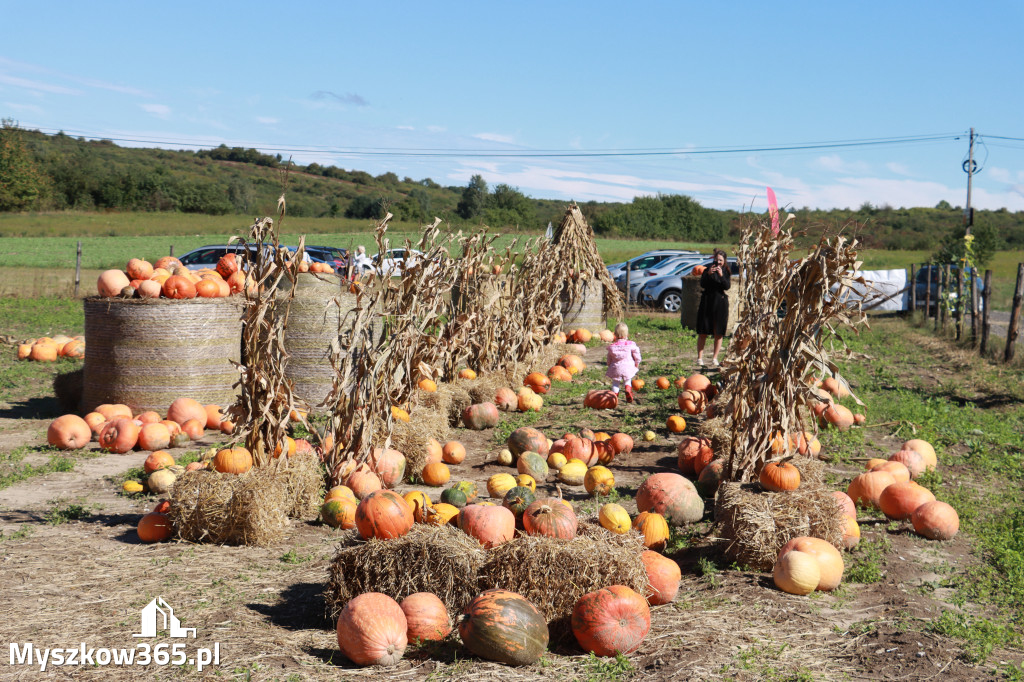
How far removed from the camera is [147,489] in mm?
6719

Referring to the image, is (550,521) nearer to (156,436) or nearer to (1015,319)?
(156,436)

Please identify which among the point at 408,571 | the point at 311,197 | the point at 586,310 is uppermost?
the point at 311,197

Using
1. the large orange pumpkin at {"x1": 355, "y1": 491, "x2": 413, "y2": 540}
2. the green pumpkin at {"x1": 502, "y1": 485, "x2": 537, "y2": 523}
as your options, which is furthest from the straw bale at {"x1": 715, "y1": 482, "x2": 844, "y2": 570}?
the large orange pumpkin at {"x1": 355, "y1": 491, "x2": 413, "y2": 540}

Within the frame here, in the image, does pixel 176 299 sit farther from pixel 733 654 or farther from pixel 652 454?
pixel 733 654

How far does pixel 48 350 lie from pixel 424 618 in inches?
459

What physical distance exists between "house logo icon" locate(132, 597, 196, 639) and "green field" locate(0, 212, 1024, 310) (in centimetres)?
2625

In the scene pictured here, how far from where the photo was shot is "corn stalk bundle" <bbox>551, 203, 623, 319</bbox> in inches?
612

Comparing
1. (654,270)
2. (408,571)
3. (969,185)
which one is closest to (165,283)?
(408,571)

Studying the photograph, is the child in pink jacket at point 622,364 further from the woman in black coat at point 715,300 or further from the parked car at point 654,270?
the parked car at point 654,270

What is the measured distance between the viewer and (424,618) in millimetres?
4004

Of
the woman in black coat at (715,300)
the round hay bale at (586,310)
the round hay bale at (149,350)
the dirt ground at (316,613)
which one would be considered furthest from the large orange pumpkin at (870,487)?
the round hay bale at (586,310)

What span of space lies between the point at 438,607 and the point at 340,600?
1.95ft

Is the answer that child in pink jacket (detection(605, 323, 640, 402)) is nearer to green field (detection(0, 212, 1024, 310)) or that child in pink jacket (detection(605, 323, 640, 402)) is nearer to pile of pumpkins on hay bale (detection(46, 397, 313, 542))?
pile of pumpkins on hay bale (detection(46, 397, 313, 542))

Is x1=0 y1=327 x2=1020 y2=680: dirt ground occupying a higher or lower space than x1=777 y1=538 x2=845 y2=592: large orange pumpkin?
lower
